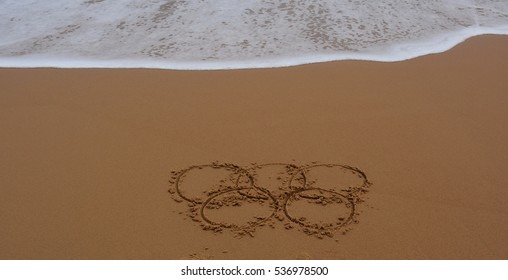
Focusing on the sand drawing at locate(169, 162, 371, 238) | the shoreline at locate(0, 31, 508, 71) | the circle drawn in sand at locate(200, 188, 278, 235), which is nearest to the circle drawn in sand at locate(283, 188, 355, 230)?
the sand drawing at locate(169, 162, 371, 238)

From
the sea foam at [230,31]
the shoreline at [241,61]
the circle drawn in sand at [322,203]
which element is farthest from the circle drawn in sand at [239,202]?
the sea foam at [230,31]

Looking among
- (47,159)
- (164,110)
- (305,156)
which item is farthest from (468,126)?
(47,159)

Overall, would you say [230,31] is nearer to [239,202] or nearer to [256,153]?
[256,153]

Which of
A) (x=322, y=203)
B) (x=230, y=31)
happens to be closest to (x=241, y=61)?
(x=230, y=31)

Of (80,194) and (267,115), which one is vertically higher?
(267,115)

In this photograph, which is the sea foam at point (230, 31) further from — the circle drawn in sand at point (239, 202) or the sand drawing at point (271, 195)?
the circle drawn in sand at point (239, 202)
